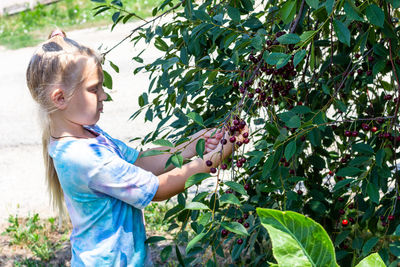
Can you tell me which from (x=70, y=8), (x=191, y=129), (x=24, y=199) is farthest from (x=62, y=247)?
(x=70, y=8)

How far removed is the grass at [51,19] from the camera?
958 centimetres

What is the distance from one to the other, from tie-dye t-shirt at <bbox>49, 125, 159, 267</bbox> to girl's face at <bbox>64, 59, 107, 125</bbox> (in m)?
0.08

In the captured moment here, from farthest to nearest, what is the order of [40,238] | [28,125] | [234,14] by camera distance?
[28,125], [40,238], [234,14]

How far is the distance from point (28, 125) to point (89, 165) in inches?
179

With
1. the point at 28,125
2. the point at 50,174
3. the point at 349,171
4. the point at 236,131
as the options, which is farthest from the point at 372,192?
the point at 28,125

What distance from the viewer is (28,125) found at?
6.25m

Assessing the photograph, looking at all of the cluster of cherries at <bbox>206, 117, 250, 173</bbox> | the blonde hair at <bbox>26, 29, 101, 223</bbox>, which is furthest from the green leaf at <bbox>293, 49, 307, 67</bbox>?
the blonde hair at <bbox>26, 29, 101, 223</bbox>

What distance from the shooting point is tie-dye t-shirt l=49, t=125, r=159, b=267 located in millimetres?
1946

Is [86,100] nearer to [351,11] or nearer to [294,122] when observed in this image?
[294,122]

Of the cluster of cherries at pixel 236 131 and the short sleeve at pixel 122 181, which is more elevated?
the cluster of cherries at pixel 236 131

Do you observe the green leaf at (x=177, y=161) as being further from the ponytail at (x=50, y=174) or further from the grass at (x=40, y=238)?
the grass at (x=40, y=238)

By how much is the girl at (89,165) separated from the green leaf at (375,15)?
0.59 m

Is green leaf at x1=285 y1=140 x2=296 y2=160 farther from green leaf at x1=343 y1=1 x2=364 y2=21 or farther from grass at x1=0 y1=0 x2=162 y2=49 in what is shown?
grass at x1=0 y1=0 x2=162 y2=49

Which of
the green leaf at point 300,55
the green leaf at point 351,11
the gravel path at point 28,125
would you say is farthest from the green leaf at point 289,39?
the gravel path at point 28,125
